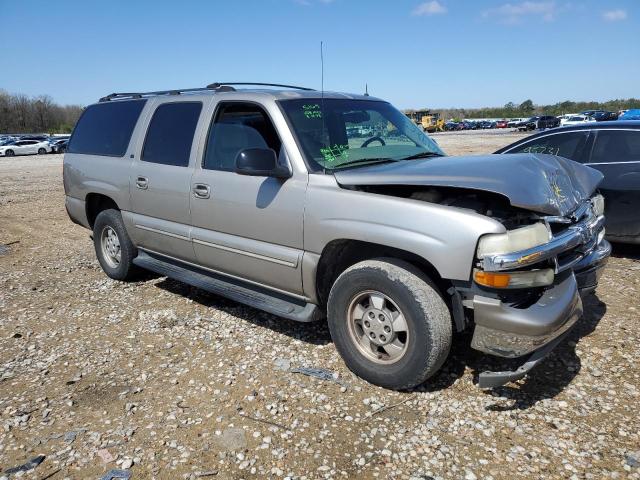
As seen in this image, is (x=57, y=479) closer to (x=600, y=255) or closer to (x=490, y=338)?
(x=490, y=338)

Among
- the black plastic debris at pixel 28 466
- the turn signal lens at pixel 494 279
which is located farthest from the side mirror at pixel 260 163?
the black plastic debris at pixel 28 466

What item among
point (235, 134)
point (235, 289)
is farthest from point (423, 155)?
point (235, 289)

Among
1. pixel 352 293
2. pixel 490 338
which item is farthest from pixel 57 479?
pixel 490 338

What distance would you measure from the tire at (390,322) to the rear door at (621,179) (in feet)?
12.5

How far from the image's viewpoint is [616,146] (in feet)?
19.0

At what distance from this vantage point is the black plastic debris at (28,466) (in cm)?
261

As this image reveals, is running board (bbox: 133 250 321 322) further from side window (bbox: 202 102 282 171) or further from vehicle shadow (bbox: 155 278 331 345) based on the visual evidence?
side window (bbox: 202 102 282 171)

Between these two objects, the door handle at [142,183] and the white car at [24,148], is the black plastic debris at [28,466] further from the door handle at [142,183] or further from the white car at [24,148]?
the white car at [24,148]

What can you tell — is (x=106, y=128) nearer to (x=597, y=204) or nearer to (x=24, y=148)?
(x=597, y=204)

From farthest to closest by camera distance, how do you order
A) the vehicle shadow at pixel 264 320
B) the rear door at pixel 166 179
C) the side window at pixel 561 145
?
1. the side window at pixel 561 145
2. the rear door at pixel 166 179
3. the vehicle shadow at pixel 264 320

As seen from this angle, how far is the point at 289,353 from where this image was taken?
384cm

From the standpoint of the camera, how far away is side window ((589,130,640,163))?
223 inches

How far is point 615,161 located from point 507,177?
374 cm

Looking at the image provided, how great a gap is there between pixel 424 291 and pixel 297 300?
1166 mm
